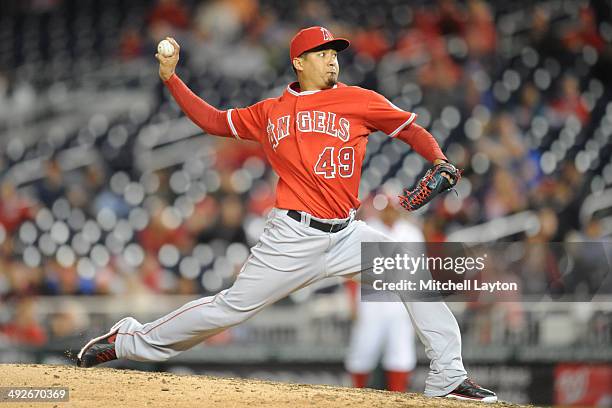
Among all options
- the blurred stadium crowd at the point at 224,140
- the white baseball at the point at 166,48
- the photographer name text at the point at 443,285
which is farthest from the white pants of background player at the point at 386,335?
the white baseball at the point at 166,48

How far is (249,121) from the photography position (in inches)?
149

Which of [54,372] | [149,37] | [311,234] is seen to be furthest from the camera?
[149,37]

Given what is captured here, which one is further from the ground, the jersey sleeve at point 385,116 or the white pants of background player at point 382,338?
the jersey sleeve at point 385,116

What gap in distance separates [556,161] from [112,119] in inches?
172

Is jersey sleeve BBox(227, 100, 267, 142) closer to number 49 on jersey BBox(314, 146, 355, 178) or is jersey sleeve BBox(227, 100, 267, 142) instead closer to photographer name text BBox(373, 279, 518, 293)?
number 49 on jersey BBox(314, 146, 355, 178)

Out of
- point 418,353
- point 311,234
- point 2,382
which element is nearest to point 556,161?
point 418,353

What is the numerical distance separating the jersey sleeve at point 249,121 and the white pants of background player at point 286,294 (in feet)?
1.24

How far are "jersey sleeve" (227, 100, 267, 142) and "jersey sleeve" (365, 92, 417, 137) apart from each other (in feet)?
1.50

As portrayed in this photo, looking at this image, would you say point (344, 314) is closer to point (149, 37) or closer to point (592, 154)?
point (592, 154)

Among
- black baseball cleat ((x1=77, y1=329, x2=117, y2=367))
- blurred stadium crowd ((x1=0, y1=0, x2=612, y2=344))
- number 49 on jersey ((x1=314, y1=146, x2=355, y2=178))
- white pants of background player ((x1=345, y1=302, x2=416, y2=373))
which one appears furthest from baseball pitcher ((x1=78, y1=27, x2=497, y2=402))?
blurred stadium crowd ((x1=0, y1=0, x2=612, y2=344))

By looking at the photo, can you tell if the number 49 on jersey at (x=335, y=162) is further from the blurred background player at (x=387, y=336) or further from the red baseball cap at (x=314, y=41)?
the blurred background player at (x=387, y=336)

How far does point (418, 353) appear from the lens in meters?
6.61

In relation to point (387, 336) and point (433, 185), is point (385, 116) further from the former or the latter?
point (387, 336)

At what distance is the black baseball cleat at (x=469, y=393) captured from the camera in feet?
12.0
